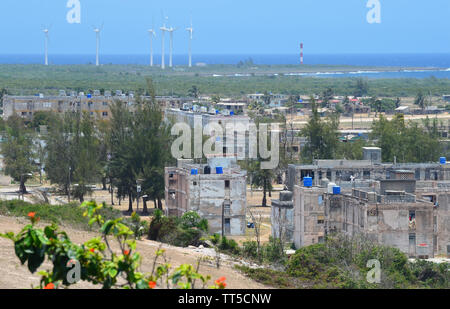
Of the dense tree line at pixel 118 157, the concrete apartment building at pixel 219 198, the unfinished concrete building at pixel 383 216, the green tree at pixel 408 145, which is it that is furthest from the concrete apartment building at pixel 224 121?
the unfinished concrete building at pixel 383 216

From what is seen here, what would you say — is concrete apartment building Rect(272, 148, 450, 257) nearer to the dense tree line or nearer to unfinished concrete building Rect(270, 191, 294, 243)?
unfinished concrete building Rect(270, 191, 294, 243)

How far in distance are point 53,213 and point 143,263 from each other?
24.3 ft

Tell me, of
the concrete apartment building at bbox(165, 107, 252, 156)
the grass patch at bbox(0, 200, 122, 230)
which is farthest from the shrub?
the concrete apartment building at bbox(165, 107, 252, 156)

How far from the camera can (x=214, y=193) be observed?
42219mm

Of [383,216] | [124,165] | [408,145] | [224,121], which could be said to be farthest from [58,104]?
[383,216]

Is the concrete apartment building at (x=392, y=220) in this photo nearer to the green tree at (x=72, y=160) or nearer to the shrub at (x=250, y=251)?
the shrub at (x=250, y=251)

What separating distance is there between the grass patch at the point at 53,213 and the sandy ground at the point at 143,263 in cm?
72

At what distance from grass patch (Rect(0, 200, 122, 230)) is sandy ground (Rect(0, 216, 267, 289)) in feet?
2.35

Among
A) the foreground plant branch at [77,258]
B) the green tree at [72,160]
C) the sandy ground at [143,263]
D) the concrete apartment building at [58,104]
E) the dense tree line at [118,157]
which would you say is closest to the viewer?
the foreground plant branch at [77,258]

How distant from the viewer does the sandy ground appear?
18.3 m

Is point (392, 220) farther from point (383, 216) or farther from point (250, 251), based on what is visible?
point (250, 251)

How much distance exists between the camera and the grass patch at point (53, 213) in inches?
1049

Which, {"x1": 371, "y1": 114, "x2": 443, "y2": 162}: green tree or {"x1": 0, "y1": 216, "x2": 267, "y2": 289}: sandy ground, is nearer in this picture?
{"x1": 0, "y1": 216, "x2": 267, "y2": 289}: sandy ground
